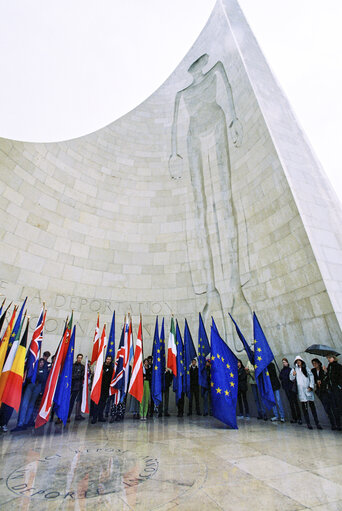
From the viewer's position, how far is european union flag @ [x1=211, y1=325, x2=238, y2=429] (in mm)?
4941

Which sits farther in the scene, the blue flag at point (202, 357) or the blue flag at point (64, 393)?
the blue flag at point (202, 357)

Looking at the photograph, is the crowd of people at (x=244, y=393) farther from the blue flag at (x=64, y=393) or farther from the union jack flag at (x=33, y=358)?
the blue flag at (x=64, y=393)

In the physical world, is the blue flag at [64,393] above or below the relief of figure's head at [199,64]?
below

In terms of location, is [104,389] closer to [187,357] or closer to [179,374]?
[179,374]

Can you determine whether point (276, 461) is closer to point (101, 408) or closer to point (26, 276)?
point (101, 408)

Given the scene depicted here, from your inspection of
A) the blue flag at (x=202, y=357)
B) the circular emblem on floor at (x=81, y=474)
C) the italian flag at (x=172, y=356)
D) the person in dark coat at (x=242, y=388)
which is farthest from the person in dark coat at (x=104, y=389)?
the person in dark coat at (x=242, y=388)

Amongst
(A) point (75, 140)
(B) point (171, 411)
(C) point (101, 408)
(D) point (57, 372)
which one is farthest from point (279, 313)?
(A) point (75, 140)

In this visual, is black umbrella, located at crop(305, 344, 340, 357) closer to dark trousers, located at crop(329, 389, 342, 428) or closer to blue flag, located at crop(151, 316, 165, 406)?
dark trousers, located at crop(329, 389, 342, 428)

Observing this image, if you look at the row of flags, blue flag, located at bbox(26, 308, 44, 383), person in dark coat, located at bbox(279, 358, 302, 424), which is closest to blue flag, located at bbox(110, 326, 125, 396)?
the row of flags

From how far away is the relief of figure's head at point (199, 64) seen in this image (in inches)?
466

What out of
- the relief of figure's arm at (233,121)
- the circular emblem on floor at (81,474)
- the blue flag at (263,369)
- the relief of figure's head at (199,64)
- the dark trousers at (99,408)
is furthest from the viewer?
the relief of figure's head at (199,64)

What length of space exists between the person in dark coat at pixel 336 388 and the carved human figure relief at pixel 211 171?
290 centimetres

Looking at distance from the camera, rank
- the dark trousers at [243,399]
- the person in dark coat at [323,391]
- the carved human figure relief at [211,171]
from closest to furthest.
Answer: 1. the person in dark coat at [323,391]
2. the dark trousers at [243,399]
3. the carved human figure relief at [211,171]

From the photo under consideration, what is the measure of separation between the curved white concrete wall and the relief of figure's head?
0.17 m
